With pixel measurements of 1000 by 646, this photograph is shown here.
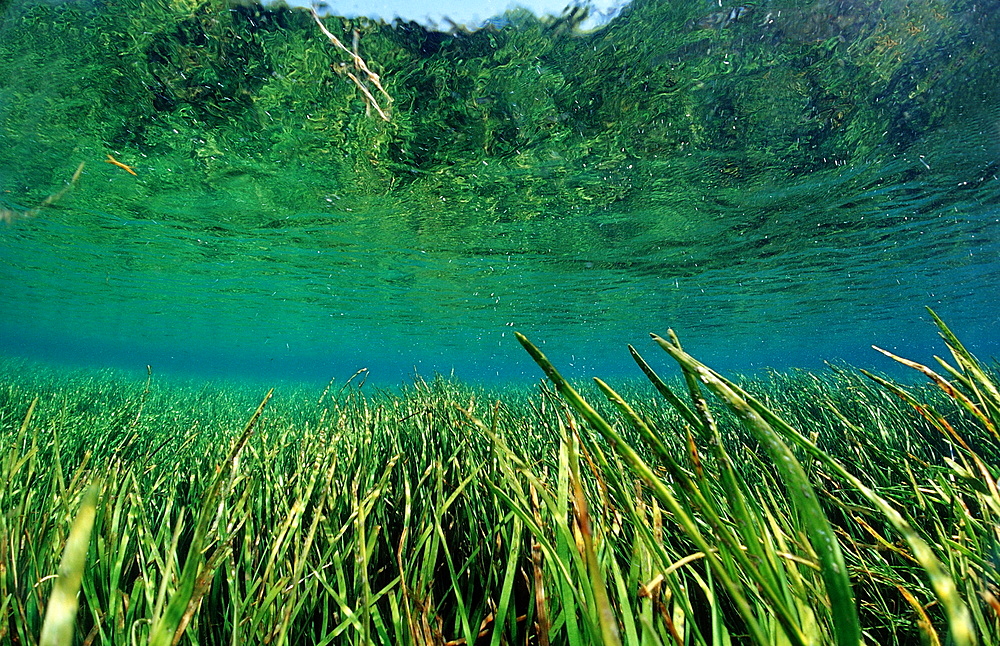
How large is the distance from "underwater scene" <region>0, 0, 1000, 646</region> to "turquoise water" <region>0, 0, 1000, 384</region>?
0.58 feet

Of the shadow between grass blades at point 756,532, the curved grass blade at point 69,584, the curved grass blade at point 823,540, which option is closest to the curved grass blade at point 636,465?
the shadow between grass blades at point 756,532

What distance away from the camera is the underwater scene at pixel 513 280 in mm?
1354

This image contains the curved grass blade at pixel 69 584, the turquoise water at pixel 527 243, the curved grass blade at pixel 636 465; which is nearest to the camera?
the curved grass blade at pixel 69 584

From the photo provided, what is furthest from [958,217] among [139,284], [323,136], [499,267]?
[139,284]

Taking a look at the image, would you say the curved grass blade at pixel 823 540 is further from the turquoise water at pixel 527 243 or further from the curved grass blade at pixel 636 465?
the turquoise water at pixel 527 243

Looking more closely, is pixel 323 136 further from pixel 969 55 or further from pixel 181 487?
pixel 969 55

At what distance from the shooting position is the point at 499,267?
19.6m

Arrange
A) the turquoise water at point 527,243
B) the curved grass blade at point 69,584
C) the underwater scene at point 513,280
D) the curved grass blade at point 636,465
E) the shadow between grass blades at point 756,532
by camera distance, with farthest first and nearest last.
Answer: the turquoise water at point 527,243, the underwater scene at point 513,280, the curved grass blade at point 636,465, the shadow between grass blades at point 756,532, the curved grass blade at point 69,584

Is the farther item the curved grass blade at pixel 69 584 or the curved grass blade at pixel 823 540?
the curved grass blade at pixel 823 540

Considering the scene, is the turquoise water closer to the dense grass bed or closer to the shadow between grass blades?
the dense grass bed

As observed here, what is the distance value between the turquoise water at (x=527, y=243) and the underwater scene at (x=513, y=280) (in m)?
0.18

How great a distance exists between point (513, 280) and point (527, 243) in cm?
523

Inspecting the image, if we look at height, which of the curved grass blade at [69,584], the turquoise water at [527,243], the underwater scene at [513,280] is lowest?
the curved grass blade at [69,584]

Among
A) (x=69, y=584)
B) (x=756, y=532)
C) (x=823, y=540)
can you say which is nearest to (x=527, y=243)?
(x=756, y=532)
